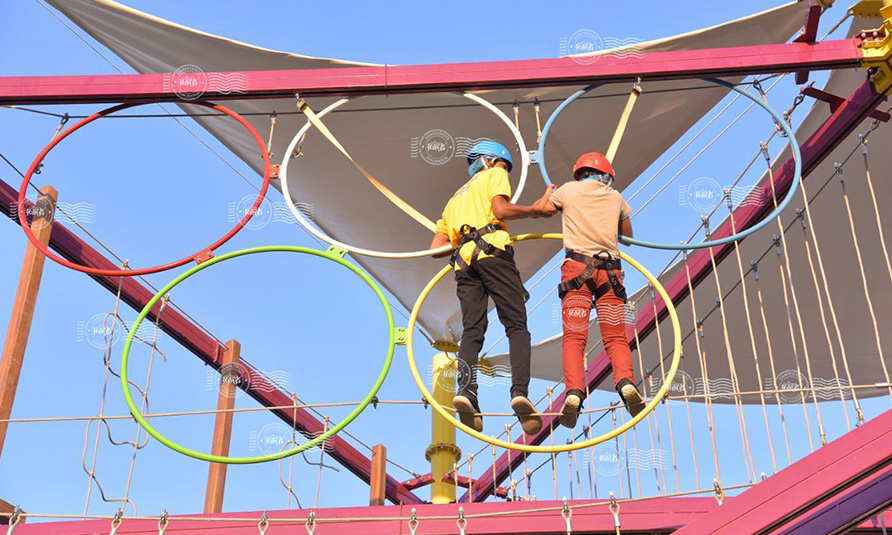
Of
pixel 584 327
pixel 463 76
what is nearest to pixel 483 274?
pixel 584 327

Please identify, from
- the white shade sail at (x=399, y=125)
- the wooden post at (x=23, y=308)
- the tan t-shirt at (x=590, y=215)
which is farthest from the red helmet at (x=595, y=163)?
the wooden post at (x=23, y=308)

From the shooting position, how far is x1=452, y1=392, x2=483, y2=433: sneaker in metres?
5.28

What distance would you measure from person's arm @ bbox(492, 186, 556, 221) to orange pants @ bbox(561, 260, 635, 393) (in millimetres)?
296

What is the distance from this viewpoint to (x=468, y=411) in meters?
5.30

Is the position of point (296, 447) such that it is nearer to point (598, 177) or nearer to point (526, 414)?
point (526, 414)

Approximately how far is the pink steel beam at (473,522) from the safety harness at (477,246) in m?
1.22

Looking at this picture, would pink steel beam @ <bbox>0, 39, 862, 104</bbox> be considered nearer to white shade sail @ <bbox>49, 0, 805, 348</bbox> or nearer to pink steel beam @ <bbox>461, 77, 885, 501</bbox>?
pink steel beam @ <bbox>461, 77, 885, 501</bbox>

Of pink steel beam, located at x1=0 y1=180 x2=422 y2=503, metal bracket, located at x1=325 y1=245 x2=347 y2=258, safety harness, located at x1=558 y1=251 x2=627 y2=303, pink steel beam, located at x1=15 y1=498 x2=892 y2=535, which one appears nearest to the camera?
pink steel beam, located at x1=15 y1=498 x2=892 y2=535

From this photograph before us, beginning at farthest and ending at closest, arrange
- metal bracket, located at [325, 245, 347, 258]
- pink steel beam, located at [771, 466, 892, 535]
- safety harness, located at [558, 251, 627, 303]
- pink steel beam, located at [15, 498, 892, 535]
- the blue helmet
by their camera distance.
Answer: the blue helmet
metal bracket, located at [325, 245, 347, 258]
safety harness, located at [558, 251, 627, 303]
pink steel beam, located at [15, 498, 892, 535]
pink steel beam, located at [771, 466, 892, 535]

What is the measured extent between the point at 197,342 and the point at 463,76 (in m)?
3.61

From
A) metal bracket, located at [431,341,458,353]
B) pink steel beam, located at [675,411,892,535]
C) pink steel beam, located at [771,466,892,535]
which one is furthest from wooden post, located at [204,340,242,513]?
pink steel beam, located at [771,466,892,535]

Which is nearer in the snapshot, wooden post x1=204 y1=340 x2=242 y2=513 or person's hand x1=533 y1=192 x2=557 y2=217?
person's hand x1=533 y1=192 x2=557 y2=217

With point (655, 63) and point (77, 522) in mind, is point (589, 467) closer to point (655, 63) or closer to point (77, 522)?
point (655, 63)

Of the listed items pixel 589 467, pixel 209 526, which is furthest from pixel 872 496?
pixel 209 526
